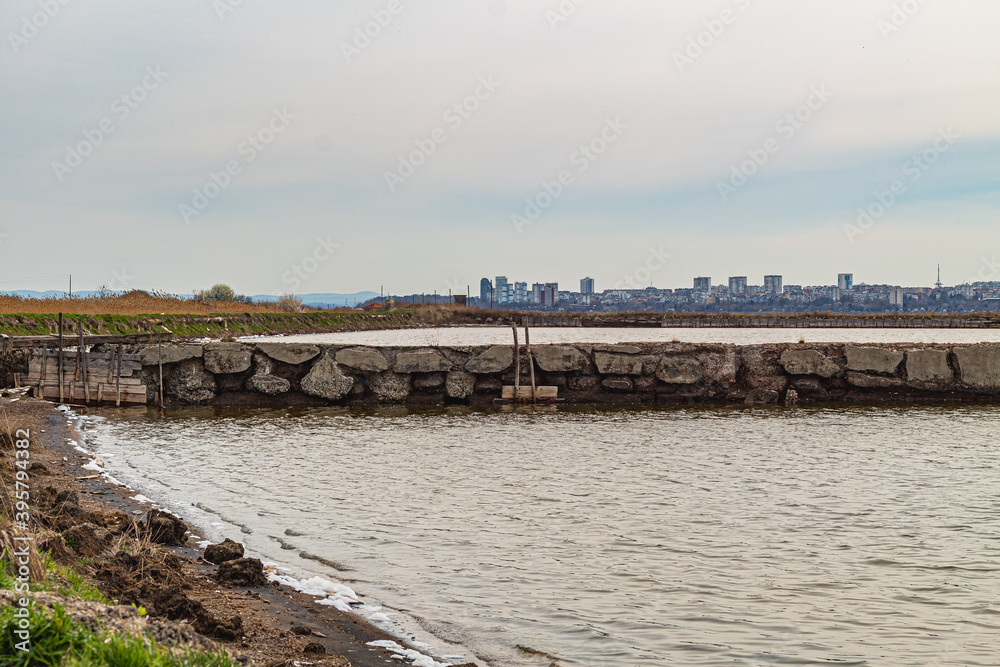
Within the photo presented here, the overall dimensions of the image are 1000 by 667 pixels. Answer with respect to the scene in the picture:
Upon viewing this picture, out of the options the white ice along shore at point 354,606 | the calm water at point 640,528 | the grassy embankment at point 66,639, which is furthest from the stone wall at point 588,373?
the grassy embankment at point 66,639

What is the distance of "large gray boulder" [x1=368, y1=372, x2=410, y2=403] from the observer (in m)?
23.0

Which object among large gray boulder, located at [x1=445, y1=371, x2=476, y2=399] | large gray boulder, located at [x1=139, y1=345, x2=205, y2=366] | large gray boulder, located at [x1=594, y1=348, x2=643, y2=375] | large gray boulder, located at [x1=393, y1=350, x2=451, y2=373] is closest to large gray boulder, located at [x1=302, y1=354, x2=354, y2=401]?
large gray boulder, located at [x1=393, y1=350, x2=451, y2=373]

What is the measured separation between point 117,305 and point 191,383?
3117cm

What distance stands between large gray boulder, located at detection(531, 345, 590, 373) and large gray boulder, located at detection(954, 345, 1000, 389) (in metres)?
9.94

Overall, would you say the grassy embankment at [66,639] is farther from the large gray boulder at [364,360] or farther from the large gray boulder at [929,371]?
the large gray boulder at [929,371]

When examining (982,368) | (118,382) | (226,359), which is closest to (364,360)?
(226,359)

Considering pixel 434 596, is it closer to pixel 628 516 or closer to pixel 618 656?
A: pixel 618 656

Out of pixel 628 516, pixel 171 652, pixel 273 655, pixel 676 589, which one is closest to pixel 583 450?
pixel 628 516

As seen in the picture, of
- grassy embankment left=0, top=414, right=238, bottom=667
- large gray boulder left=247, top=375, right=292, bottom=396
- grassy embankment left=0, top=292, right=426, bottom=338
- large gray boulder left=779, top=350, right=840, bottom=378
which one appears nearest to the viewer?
grassy embankment left=0, top=414, right=238, bottom=667

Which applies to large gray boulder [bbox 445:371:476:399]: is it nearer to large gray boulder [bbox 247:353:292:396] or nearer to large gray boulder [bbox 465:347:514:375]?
large gray boulder [bbox 465:347:514:375]

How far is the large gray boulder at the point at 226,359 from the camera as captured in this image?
75.6 ft

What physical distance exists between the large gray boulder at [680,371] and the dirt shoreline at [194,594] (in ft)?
52.4

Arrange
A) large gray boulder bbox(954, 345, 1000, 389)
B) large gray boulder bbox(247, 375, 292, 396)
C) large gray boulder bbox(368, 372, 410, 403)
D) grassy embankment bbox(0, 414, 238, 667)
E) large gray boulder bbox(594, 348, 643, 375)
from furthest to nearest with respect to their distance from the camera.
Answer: large gray boulder bbox(368, 372, 410, 403) → large gray boulder bbox(247, 375, 292, 396) → large gray boulder bbox(594, 348, 643, 375) → large gray boulder bbox(954, 345, 1000, 389) → grassy embankment bbox(0, 414, 238, 667)

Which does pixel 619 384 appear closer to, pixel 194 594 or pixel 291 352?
pixel 291 352
